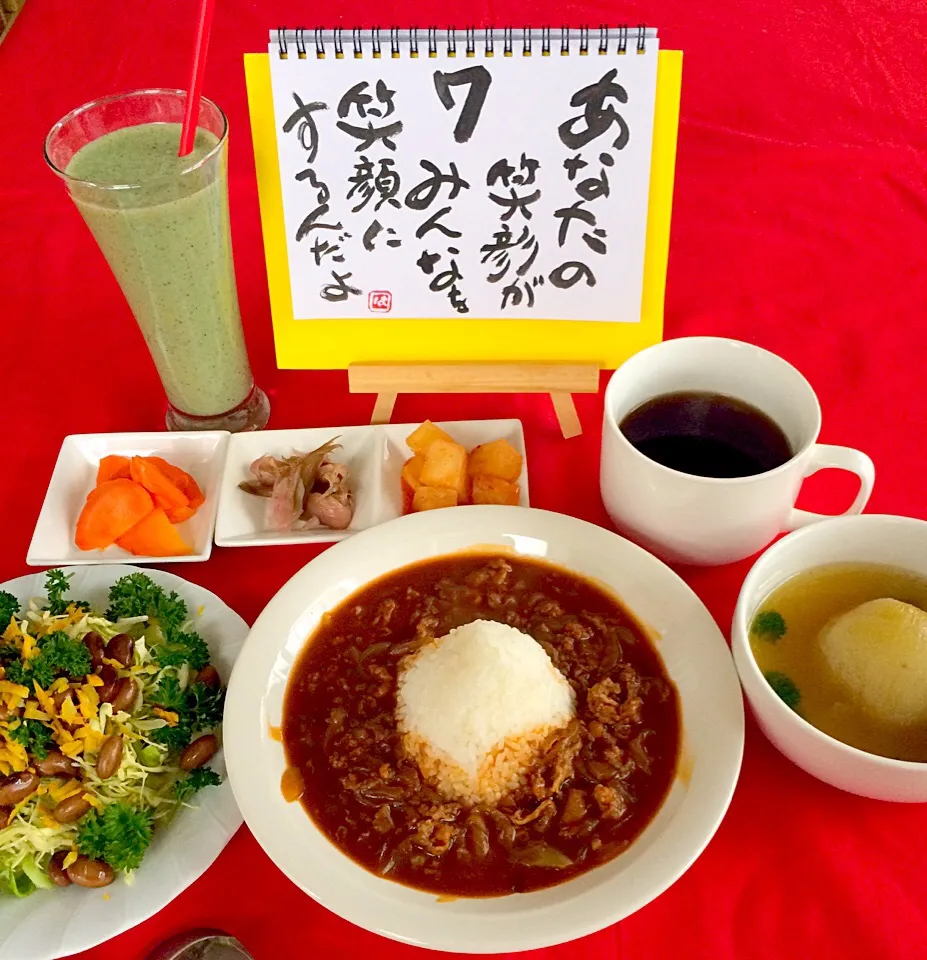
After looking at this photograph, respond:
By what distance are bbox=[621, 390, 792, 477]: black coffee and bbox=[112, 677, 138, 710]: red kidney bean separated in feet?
3.75

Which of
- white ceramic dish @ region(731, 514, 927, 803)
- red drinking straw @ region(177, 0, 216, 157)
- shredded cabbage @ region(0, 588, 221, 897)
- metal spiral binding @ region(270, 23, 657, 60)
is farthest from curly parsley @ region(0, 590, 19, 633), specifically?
white ceramic dish @ region(731, 514, 927, 803)

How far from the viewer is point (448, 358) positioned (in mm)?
2270

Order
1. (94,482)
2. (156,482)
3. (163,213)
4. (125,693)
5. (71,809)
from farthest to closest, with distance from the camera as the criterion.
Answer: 1. (94,482)
2. (156,482)
3. (163,213)
4. (125,693)
5. (71,809)

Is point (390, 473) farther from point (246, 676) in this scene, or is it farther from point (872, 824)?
point (872, 824)

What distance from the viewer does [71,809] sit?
159 cm

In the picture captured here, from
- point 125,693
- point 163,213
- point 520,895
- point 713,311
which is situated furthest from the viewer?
point 713,311

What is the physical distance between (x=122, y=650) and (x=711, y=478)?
1.22 metres

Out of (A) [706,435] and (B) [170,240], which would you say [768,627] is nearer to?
(A) [706,435]

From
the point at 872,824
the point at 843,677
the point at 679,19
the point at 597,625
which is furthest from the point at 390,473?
the point at 679,19

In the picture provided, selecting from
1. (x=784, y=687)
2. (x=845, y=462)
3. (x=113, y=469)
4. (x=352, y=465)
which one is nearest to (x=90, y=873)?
(x=113, y=469)

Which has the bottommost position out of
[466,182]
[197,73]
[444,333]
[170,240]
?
[444,333]

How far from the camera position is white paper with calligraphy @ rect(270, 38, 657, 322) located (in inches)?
74.4

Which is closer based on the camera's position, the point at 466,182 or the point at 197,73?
the point at 197,73

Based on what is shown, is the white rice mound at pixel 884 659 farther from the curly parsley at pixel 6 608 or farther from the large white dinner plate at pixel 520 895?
the curly parsley at pixel 6 608
